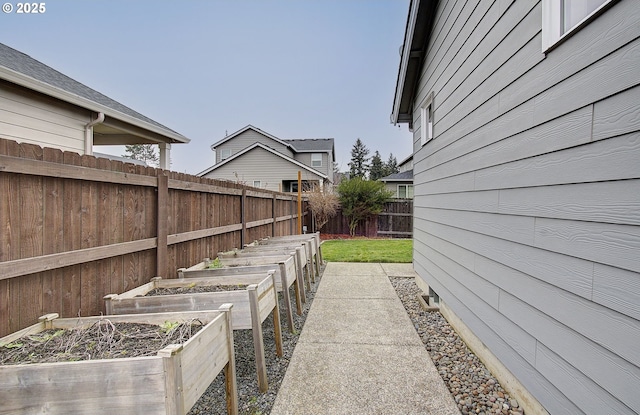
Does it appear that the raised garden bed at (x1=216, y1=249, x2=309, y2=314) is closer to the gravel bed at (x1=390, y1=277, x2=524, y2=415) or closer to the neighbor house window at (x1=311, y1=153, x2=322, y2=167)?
the gravel bed at (x1=390, y1=277, x2=524, y2=415)

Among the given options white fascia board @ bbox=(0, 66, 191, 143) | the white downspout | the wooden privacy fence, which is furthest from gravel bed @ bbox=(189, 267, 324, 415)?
the wooden privacy fence

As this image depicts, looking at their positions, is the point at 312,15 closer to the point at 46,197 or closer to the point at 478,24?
the point at 478,24

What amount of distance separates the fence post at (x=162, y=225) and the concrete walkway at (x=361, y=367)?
5.26ft

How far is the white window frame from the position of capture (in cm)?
505

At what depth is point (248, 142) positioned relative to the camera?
2367 centimetres

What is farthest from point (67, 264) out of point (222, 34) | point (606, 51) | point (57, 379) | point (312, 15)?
point (222, 34)

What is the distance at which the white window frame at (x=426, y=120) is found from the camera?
5.05 m

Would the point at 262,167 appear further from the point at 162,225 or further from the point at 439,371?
the point at 439,371

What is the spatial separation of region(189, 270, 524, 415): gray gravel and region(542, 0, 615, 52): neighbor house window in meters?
2.48

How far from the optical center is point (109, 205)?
2584 millimetres

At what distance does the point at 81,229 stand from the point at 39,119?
3.53m

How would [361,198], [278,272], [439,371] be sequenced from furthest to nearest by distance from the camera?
[361,198] < [278,272] < [439,371]

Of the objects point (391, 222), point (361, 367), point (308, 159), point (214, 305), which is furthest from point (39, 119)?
point (308, 159)

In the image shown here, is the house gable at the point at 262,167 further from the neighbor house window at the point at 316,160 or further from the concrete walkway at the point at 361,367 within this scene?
the concrete walkway at the point at 361,367
